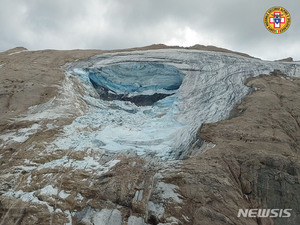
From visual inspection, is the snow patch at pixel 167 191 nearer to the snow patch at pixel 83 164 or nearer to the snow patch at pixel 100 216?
the snow patch at pixel 100 216

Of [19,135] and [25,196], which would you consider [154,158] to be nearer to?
[25,196]

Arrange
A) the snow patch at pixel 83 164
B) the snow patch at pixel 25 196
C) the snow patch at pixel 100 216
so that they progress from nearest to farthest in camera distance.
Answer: the snow patch at pixel 100 216
the snow patch at pixel 25 196
the snow patch at pixel 83 164

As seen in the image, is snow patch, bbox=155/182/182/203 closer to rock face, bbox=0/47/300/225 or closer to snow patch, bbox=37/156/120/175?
rock face, bbox=0/47/300/225

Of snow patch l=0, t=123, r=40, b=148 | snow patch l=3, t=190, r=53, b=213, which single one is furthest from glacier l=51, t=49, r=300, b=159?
snow patch l=3, t=190, r=53, b=213

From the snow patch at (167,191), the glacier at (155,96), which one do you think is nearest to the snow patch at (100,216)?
the snow patch at (167,191)

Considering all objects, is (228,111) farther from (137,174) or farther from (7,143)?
(7,143)

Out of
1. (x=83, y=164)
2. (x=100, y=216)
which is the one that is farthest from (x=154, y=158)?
(x=100, y=216)

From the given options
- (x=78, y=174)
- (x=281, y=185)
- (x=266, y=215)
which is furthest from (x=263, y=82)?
(x=78, y=174)
